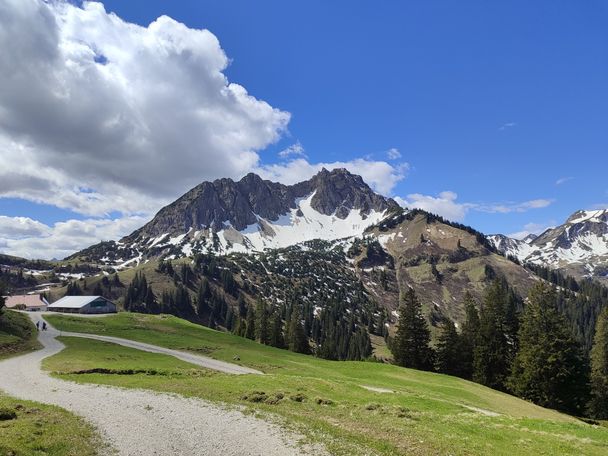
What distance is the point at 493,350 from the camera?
7262 cm

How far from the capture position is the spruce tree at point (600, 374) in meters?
72.2

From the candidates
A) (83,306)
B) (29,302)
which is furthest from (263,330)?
(29,302)

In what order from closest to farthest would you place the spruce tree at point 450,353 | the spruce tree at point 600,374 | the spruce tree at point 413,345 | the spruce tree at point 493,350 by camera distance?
1. the spruce tree at point 493,350
2. the spruce tree at point 600,374
3. the spruce tree at point 450,353
4. the spruce tree at point 413,345

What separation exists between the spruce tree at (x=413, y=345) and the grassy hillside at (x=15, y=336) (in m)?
63.5

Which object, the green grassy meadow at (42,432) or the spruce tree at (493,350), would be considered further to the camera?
the spruce tree at (493,350)

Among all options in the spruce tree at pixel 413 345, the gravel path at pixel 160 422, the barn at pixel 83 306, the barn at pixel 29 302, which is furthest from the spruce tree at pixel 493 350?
the barn at pixel 29 302

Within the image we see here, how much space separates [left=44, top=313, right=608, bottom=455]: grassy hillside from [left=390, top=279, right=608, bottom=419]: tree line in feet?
33.1

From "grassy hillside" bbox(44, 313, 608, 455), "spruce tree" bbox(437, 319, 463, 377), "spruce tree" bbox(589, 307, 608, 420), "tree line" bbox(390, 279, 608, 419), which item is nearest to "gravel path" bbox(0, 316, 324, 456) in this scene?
"grassy hillside" bbox(44, 313, 608, 455)

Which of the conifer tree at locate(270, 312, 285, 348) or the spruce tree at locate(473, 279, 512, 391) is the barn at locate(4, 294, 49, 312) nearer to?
the conifer tree at locate(270, 312, 285, 348)

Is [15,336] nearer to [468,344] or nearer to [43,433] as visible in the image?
[43,433]

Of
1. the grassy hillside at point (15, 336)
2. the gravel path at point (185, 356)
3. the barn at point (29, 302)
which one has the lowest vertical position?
the barn at point (29, 302)

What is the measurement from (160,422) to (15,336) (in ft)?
173

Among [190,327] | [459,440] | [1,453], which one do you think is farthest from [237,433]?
[190,327]

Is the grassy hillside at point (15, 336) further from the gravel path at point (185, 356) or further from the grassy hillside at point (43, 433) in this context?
the grassy hillside at point (43, 433)
